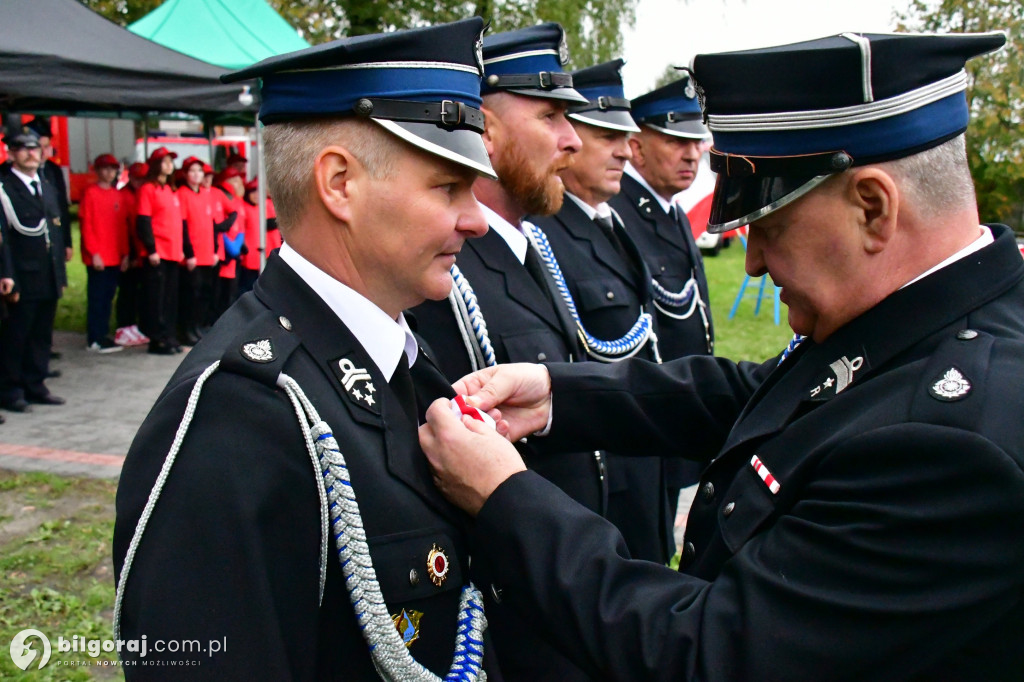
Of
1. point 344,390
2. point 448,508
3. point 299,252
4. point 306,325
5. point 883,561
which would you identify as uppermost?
point 299,252

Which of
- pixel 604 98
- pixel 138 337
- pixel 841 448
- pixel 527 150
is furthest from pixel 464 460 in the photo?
pixel 138 337

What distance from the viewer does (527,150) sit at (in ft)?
10.8

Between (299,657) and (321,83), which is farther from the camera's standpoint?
(321,83)

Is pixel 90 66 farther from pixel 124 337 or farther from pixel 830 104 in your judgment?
pixel 830 104

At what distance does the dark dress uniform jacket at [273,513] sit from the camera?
1427mm

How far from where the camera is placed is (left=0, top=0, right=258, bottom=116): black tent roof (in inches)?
271

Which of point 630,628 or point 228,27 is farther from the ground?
point 228,27

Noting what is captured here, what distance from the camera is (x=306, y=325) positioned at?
1745mm

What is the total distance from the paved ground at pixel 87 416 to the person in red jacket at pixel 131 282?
51cm

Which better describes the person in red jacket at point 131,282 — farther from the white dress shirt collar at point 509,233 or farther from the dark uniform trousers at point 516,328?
the dark uniform trousers at point 516,328

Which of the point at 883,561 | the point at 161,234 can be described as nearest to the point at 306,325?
the point at 883,561

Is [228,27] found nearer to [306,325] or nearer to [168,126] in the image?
[306,325]

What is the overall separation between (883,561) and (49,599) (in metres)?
4.15

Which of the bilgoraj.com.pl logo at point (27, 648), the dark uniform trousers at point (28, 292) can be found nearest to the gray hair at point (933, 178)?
the bilgoraj.com.pl logo at point (27, 648)
